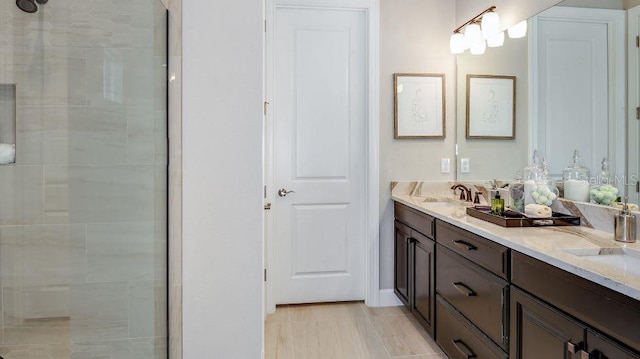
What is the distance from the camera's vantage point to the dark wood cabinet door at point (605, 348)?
965mm

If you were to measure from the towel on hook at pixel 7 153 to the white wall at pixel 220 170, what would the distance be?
608 millimetres

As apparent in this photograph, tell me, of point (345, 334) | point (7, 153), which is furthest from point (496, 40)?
point (7, 153)

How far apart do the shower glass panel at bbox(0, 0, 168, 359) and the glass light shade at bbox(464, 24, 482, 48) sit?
2093 millimetres

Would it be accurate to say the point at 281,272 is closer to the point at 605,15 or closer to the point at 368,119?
the point at 368,119

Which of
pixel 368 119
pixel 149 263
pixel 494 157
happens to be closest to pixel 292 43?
pixel 368 119

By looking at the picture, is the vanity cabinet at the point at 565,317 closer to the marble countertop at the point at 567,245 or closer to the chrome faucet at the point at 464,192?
the marble countertop at the point at 567,245

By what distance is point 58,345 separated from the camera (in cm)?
106

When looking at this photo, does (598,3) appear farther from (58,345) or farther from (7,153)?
(58,345)

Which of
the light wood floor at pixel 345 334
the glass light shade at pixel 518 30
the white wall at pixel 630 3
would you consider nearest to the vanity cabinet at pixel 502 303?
the light wood floor at pixel 345 334

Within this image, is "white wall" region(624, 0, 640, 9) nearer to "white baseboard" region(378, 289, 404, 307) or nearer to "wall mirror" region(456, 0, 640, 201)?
"wall mirror" region(456, 0, 640, 201)

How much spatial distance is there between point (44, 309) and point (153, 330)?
439 millimetres

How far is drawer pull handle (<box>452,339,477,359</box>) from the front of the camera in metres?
1.77

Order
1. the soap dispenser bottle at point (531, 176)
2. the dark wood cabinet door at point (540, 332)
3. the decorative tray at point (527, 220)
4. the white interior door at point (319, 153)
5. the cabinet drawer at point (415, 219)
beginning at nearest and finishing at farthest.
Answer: the dark wood cabinet door at point (540, 332) < the decorative tray at point (527, 220) < the soap dispenser bottle at point (531, 176) < the cabinet drawer at point (415, 219) < the white interior door at point (319, 153)

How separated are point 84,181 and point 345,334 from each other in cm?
190
